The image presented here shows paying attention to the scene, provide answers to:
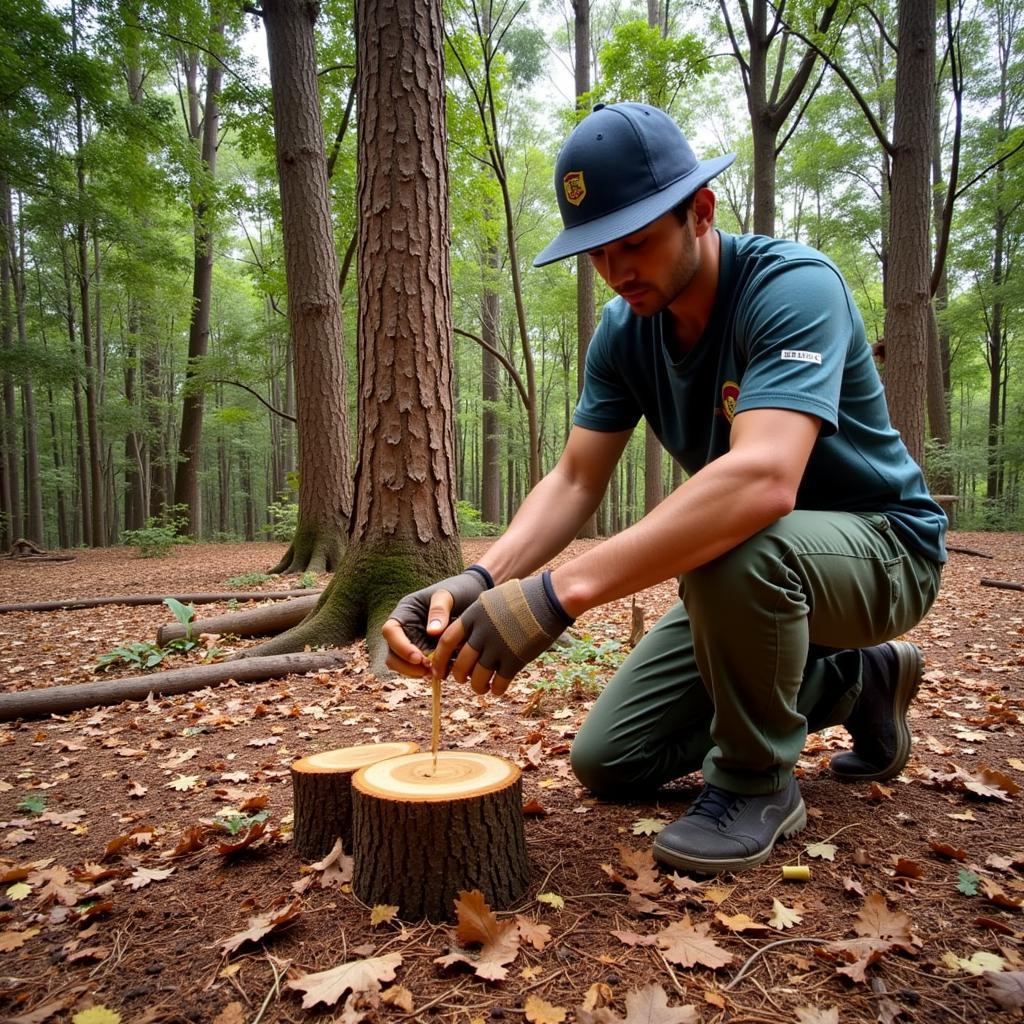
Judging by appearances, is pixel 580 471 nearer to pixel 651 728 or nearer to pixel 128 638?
pixel 651 728

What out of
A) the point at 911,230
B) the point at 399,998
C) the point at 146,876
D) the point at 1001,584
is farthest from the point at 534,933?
the point at 911,230

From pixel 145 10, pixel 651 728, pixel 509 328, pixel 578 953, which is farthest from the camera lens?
pixel 509 328

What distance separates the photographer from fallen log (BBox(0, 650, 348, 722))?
11.5 feet

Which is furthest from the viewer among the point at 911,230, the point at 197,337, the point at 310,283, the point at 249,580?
the point at 197,337

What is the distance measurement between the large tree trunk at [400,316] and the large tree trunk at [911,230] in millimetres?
5231

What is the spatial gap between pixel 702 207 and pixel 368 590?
3.04 metres

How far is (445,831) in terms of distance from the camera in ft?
5.18

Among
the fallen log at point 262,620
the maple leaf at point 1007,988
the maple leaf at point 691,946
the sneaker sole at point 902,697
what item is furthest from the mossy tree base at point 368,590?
the maple leaf at point 1007,988

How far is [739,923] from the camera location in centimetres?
152

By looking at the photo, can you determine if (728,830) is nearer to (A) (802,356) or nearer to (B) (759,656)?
(B) (759,656)

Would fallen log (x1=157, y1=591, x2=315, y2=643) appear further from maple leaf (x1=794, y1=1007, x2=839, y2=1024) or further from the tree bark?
maple leaf (x1=794, y1=1007, x2=839, y2=1024)

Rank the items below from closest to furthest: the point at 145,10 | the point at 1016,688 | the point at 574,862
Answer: the point at 574,862, the point at 1016,688, the point at 145,10

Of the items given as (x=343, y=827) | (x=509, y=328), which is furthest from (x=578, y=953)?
(x=509, y=328)

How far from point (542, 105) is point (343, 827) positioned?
20923 millimetres
